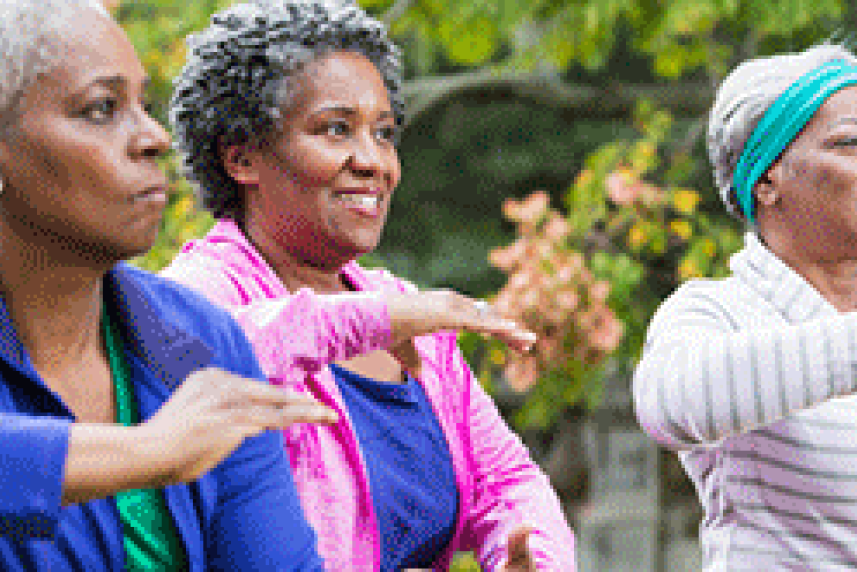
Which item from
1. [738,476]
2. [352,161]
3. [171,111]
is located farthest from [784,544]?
[171,111]

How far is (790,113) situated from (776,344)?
1.58 feet

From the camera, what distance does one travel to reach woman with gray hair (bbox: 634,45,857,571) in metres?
2.04

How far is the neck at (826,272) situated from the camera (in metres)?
2.38

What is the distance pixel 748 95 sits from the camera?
236cm

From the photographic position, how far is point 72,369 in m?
1.68

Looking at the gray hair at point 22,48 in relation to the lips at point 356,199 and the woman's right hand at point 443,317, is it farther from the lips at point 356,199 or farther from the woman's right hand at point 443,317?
the lips at point 356,199

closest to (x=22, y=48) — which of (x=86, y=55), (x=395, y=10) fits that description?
(x=86, y=55)

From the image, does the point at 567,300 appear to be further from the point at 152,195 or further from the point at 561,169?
the point at 152,195

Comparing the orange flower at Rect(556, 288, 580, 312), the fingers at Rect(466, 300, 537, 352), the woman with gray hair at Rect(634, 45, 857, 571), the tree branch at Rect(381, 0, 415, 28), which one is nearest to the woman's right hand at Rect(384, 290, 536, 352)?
the fingers at Rect(466, 300, 537, 352)

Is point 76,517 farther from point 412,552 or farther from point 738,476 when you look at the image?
point 738,476

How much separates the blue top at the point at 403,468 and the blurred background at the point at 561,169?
1120mm

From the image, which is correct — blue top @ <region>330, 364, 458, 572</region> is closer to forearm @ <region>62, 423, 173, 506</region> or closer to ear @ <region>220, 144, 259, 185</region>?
ear @ <region>220, 144, 259, 185</region>

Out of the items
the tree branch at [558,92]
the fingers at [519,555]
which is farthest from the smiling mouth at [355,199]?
the tree branch at [558,92]

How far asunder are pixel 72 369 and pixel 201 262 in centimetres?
62
